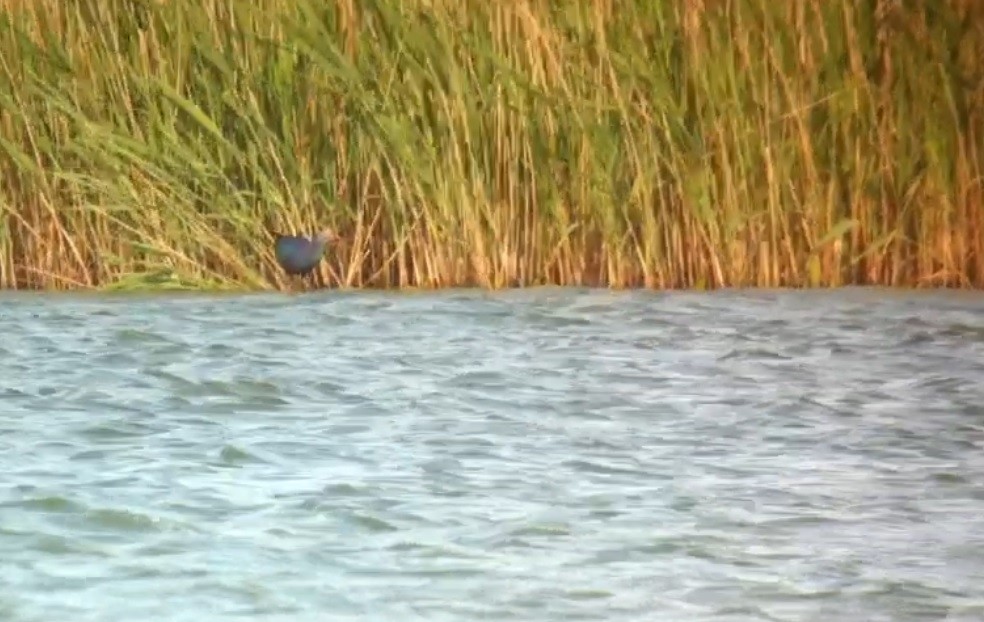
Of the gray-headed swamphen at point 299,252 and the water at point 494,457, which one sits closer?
the water at point 494,457

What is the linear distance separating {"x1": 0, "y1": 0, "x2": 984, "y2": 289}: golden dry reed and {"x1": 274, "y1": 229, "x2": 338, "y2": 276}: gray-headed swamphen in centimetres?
15

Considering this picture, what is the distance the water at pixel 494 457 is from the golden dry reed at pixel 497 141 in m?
0.17

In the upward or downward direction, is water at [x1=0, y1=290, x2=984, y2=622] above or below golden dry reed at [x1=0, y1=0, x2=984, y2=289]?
below

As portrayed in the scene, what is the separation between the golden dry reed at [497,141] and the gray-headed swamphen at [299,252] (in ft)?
0.49

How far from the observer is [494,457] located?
3639mm

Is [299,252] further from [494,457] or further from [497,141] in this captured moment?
[494,457]

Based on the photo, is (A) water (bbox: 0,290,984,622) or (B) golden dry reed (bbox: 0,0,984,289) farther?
(B) golden dry reed (bbox: 0,0,984,289)

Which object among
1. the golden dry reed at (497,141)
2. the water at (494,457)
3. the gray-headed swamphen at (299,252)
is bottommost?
the water at (494,457)

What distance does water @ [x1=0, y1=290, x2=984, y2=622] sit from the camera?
276cm

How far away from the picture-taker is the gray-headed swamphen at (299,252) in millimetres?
5562

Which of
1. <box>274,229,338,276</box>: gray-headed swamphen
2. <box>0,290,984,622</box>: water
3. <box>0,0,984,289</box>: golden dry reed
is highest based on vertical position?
<box>0,0,984,289</box>: golden dry reed

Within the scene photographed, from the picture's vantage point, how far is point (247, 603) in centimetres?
267

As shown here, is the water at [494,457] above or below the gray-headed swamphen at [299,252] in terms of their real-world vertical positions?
below

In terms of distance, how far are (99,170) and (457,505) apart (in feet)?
9.15
